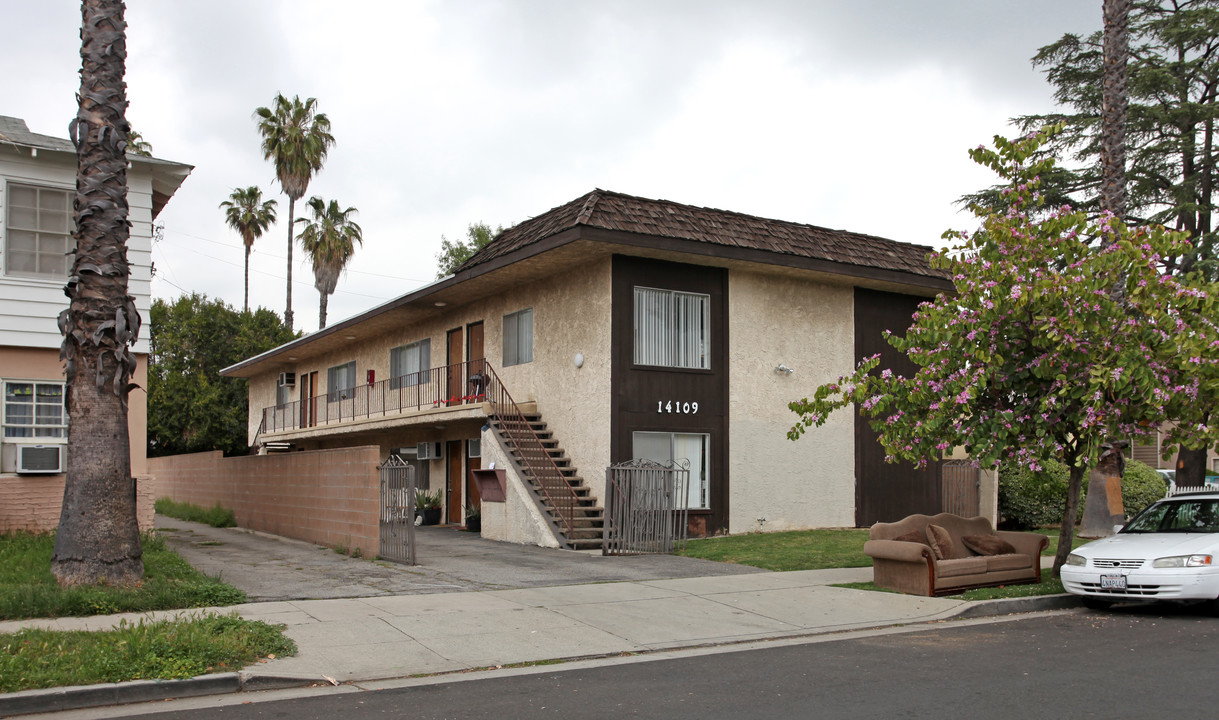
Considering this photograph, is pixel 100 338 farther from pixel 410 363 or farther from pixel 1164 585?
pixel 410 363

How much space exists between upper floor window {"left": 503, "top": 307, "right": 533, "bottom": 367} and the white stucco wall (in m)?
4.49

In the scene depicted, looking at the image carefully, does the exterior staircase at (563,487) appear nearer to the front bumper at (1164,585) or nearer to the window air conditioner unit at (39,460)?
the window air conditioner unit at (39,460)

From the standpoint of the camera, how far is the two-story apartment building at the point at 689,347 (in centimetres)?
1942

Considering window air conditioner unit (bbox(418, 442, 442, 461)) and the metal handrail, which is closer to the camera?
the metal handrail

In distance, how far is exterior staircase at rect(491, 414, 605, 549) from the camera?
712 inches

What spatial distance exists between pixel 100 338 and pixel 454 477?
15.1 meters

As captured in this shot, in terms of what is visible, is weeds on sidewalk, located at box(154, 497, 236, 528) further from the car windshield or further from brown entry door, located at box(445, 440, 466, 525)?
the car windshield

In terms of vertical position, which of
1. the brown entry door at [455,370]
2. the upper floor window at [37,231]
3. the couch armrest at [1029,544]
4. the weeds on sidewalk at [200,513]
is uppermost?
the upper floor window at [37,231]

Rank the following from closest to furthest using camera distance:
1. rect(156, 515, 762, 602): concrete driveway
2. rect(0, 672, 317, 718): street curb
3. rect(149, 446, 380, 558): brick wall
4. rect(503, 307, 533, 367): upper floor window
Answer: rect(0, 672, 317, 718): street curb < rect(156, 515, 762, 602): concrete driveway < rect(149, 446, 380, 558): brick wall < rect(503, 307, 533, 367): upper floor window

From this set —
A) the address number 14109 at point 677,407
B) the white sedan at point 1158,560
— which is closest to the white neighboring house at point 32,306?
the address number 14109 at point 677,407

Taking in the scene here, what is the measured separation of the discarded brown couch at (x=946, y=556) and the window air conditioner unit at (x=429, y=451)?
15.5 metres

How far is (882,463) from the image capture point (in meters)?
23.0

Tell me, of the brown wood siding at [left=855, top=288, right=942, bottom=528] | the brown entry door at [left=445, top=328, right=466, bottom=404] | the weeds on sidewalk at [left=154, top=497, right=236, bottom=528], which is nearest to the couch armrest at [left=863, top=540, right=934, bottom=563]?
the brown wood siding at [left=855, top=288, right=942, bottom=528]

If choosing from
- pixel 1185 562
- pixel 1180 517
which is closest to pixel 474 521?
pixel 1180 517
